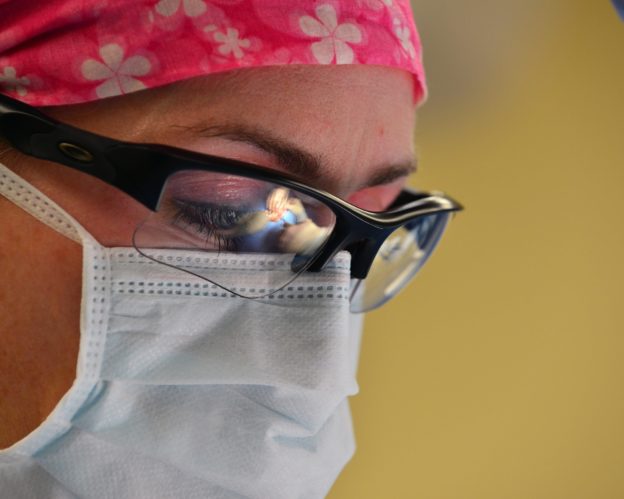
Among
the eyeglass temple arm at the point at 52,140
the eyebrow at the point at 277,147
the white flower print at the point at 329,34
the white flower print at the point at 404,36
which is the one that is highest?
the white flower print at the point at 404,36

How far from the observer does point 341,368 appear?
0.70 meters

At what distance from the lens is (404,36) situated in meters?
0.78

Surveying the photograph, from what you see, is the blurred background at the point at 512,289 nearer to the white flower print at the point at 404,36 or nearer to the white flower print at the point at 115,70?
the white flower print at the point at 404,36

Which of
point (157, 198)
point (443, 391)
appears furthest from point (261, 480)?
point (443, 391)

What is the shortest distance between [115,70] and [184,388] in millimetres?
332

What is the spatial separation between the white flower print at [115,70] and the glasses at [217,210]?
2.4 inches

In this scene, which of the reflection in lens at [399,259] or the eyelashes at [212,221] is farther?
the reflection in lens at [399,259]

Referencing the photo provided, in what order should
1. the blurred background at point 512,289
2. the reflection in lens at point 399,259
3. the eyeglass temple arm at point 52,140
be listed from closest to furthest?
the eyeglass temple arm at point 52,140 < the reflection in lens at point 399,259 < the blurred background at point 512,289

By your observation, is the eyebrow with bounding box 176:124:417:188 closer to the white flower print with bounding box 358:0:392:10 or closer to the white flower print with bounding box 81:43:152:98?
the white flower print with bounding box 81:43:152:98

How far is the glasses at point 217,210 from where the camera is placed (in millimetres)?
597

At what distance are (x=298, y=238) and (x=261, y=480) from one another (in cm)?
26

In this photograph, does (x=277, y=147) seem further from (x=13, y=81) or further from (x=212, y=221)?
(x=13, y=81)

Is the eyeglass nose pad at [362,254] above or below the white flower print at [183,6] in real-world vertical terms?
below

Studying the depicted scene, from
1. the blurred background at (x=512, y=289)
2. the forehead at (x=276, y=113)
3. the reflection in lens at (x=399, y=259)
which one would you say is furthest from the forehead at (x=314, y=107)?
the blurred background at (x=512, y=289)
